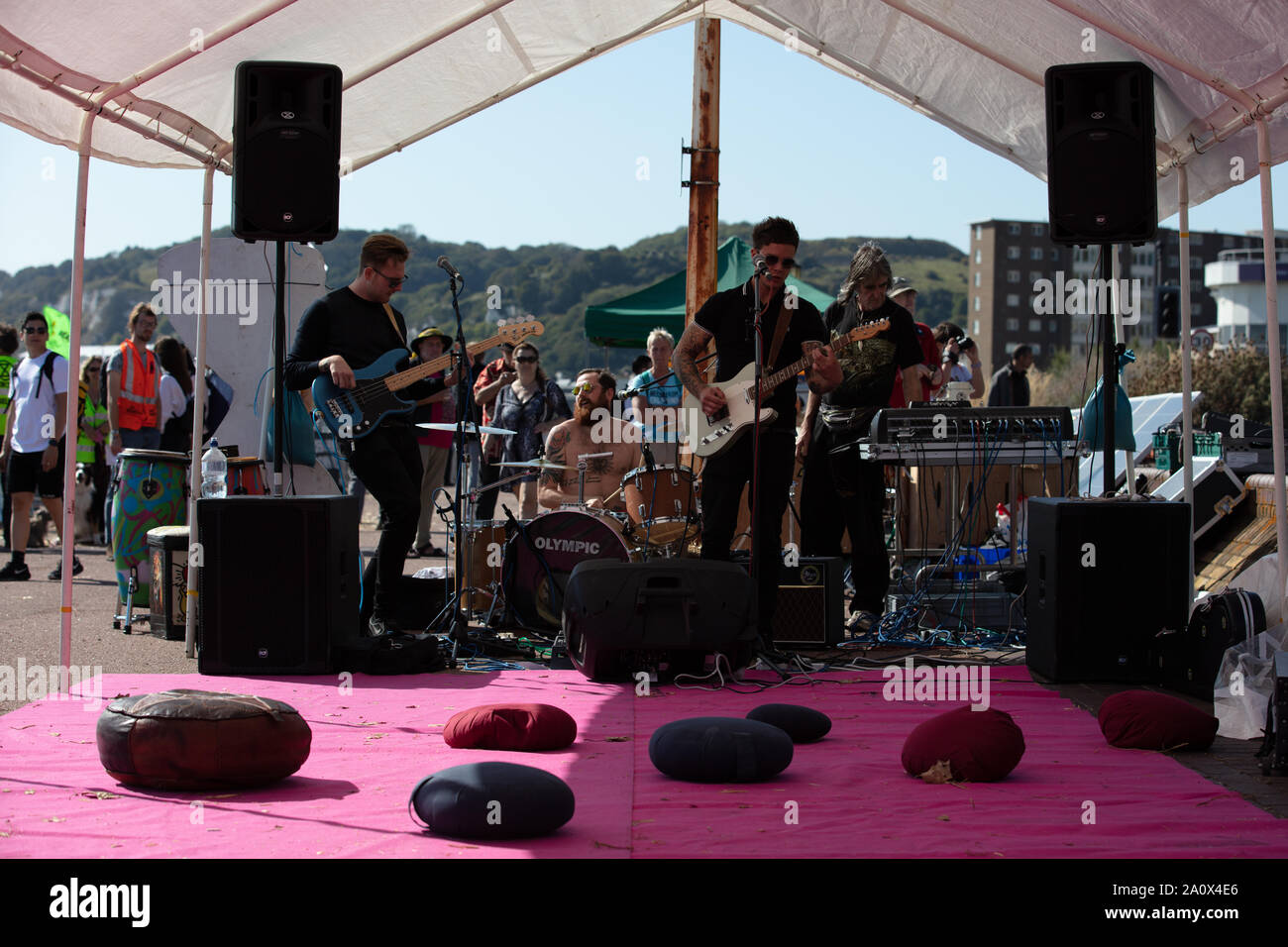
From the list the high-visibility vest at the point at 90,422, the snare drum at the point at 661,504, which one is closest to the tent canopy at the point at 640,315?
the high-visibility vest at the point at 90,422

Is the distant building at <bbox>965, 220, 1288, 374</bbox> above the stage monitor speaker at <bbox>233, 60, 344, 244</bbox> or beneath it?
above

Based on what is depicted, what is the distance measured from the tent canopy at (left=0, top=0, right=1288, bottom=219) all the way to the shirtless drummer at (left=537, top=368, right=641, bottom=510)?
191cm

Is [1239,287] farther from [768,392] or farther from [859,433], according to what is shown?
[768,392]

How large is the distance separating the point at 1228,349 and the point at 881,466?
56.5 ft

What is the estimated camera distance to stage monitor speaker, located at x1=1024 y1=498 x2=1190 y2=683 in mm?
5520

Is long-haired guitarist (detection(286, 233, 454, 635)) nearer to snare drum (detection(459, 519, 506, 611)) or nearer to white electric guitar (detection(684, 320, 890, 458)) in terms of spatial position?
snare drum (detection(459, 519, 506, 611))

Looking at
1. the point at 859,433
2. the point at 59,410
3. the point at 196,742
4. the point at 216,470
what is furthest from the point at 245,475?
the point at 196,742

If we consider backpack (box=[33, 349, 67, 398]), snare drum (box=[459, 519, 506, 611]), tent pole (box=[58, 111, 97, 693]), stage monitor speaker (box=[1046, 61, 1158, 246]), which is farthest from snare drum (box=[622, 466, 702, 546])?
backpack (box=[33, 349, 67, 398])

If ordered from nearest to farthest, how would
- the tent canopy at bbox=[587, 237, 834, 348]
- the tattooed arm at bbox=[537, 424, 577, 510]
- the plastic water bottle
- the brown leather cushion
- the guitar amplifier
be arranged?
the brown leather cushion, the guitar amplifier, the plastic water bottle, the tattooed arm at bbox=[537, 424, 577, 510], the tent canopy at bbox=[587, 237, 834, 348]

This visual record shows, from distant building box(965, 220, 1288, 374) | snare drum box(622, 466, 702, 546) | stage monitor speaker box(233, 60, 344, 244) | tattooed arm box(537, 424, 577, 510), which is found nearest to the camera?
stage monitor speaker box(233, 60, 344, 244)

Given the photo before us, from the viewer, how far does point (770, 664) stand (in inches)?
236

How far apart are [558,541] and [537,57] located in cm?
294
